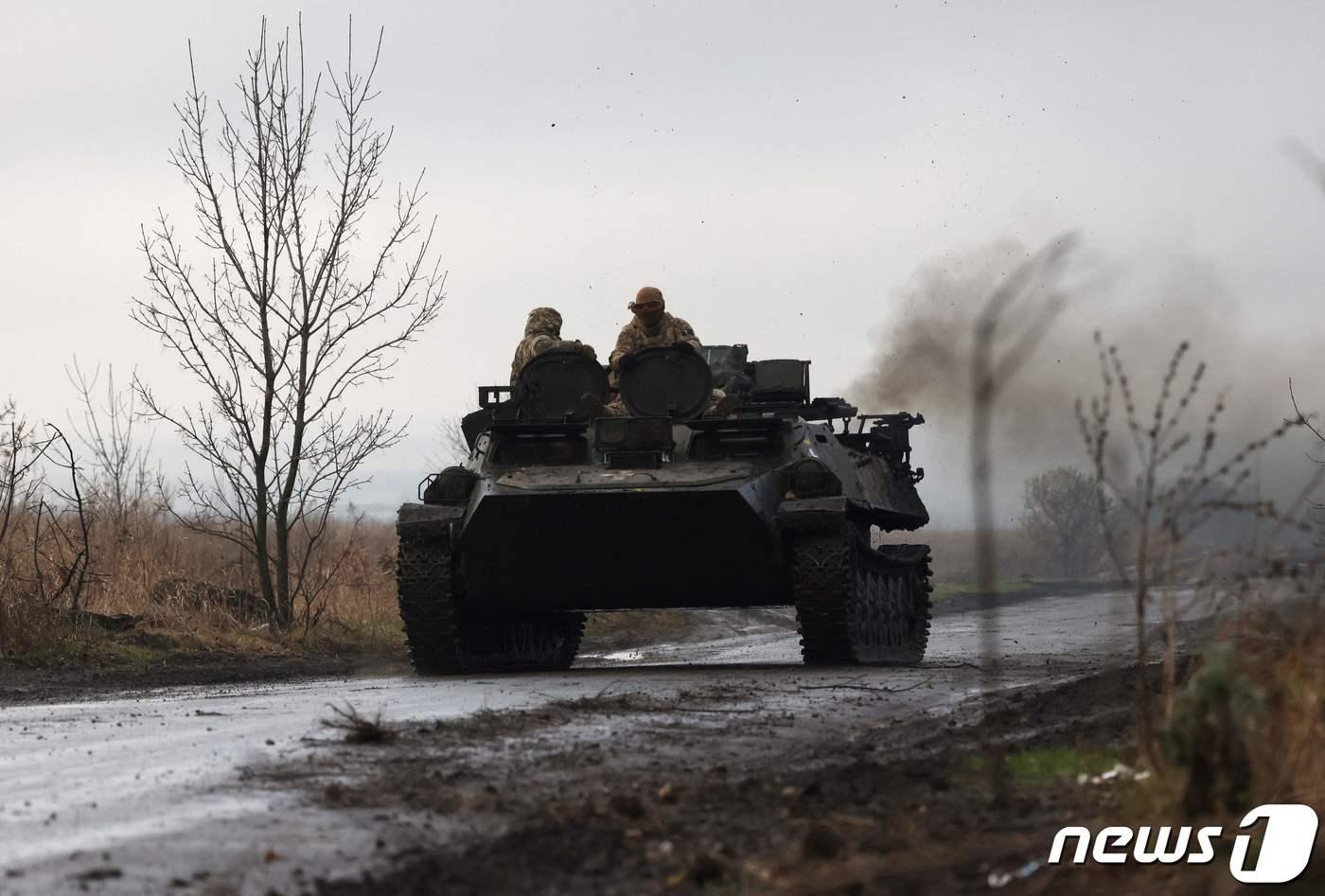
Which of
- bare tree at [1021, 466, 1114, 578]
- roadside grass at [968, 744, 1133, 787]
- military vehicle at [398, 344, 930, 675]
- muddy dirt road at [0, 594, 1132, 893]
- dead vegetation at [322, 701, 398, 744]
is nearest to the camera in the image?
muddy dirt road at [0, 594, 1132, 893]

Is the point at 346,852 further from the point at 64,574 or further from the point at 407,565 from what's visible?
the point at 64,574

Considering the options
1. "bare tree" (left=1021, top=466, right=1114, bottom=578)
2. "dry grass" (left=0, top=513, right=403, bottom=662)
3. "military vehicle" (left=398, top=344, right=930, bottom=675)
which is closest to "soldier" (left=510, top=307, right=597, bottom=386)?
"military vehicle" (left=398, top=344, right=930, bottom=675)

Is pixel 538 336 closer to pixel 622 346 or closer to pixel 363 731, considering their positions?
pixel 622 346

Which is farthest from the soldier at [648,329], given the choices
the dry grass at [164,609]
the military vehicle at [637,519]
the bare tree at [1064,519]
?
the bare tree at [1064,519]

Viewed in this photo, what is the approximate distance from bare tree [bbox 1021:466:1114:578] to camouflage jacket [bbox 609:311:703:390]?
36466 millimetres

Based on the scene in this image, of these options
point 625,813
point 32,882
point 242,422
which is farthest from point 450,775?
point 242,422

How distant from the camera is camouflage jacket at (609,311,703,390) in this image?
16.0m

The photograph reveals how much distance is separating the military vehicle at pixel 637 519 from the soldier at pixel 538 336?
38 cm

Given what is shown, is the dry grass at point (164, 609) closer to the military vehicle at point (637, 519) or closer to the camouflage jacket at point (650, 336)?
the military vehicle at point (637, 519)

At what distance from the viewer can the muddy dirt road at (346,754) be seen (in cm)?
539

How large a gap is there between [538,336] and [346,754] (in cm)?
872

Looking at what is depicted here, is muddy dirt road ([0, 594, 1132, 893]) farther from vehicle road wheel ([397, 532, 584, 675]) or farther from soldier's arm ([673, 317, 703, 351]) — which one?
soldier's arm ([673, 317, 703, 351])

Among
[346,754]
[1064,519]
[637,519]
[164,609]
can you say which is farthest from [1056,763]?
[1064,519]

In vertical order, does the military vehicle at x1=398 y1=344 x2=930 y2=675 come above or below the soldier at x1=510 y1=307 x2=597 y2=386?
below
